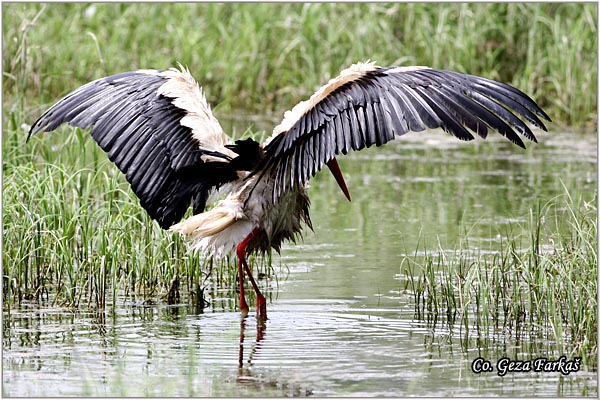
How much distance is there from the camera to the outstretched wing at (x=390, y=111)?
586 centimetres

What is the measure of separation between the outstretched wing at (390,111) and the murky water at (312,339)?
3.09 ft

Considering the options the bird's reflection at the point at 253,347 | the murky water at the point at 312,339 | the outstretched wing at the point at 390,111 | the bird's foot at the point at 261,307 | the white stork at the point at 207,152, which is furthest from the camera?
the bird's foot at the point at 261,307

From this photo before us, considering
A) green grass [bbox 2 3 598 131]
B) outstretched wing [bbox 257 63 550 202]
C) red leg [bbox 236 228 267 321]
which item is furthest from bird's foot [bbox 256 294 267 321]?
green grass [bbox 2 3 598 131]

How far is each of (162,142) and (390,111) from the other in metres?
1.58

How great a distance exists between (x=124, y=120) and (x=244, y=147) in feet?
2.58

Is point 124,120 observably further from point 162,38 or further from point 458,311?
point 162,38

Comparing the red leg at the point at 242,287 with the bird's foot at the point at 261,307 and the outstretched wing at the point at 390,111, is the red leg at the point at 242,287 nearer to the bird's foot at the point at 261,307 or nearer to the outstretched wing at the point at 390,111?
the bird's foot at the point at 261,307

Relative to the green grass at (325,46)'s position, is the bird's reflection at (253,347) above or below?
below

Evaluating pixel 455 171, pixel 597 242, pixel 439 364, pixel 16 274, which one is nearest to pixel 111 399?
pixel 439 364

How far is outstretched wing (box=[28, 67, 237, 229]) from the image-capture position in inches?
271

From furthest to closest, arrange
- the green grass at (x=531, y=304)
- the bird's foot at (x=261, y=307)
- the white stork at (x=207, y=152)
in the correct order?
the bird's foot at (x=261, y=307)
the white stork at (x=207, y=152)
the green grass at (x=531, y=304)

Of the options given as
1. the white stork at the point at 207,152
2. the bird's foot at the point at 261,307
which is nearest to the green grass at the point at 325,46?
the white stork at the point at 207,152

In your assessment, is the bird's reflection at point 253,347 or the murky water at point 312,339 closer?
the murky water at point 312,339

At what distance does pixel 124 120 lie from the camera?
6.93 m
